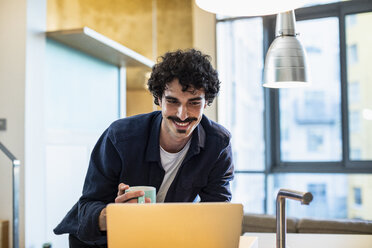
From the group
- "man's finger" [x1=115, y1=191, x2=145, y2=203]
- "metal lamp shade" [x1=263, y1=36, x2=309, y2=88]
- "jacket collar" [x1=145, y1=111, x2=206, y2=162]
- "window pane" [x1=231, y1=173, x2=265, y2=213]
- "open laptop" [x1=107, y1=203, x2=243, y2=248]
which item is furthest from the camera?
"window pane" [x1=231, y1=173, x2=265, y2=213]

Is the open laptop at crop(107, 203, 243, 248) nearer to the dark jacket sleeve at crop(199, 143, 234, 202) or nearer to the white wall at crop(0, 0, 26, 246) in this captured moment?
the dark jacket sleeve at crop(199, 143, 234, 202)

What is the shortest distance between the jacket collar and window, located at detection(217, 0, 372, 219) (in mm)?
3184

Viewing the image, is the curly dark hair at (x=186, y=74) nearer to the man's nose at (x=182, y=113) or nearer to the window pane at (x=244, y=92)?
the man's nose at (x=182, y=113)

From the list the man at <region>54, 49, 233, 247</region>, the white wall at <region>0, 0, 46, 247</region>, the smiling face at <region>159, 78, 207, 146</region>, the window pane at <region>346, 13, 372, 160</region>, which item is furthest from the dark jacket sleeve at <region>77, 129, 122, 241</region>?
the window pane at <region>346, 13, 372, 160</region>

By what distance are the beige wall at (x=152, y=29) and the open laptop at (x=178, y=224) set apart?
389 cm

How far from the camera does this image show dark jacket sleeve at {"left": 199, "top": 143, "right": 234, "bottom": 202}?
72.6 inches

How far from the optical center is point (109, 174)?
5.56 ft

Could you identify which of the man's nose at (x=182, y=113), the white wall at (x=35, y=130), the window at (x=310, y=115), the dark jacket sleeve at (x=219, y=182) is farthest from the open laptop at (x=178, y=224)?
the window at (x=310, y=115)

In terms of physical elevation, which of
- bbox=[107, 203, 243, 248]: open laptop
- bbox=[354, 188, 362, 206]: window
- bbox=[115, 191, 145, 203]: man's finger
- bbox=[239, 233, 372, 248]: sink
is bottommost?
bbox=[354, 188, 362, 206]: window

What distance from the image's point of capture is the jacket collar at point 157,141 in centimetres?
176

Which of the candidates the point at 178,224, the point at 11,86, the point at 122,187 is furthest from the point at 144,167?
the point at 11,86

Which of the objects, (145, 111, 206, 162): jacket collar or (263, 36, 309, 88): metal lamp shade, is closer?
(145, 111, 206, 162): jacket collar

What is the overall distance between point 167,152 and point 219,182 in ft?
0.82

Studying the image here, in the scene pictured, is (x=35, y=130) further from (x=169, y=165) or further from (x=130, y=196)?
(x=130, y=196)
